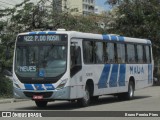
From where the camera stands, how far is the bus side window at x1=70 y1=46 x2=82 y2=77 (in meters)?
21.0

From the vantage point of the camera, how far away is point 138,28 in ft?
150

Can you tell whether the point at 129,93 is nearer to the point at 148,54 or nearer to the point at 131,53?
the point at 131,53

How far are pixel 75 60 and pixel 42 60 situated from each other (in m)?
1.34

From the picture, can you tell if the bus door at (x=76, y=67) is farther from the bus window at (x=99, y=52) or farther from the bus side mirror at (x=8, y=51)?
the bus side mirror at (x=8, y=51)

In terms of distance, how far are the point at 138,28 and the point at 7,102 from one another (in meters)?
21.6

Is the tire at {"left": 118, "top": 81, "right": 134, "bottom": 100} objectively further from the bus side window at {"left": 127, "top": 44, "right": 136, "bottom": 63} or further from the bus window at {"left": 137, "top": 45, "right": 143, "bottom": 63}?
the bus window at {"left": 137, "top": 45, "right": 143, "bottom": 63}

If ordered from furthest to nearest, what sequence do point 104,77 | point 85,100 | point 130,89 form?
point 130,89
point 104,77
point 85,100

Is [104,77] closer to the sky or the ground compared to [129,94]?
closer to the sky

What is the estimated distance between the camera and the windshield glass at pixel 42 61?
20.7 meters

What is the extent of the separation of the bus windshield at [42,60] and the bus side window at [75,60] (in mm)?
374

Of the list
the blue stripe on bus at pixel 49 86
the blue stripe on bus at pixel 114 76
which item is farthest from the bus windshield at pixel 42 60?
the blue stripe on bus at pixel 114 76

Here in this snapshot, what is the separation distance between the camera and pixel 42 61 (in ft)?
68.7

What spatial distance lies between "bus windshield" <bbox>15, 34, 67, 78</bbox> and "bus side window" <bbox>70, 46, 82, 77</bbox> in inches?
14.7

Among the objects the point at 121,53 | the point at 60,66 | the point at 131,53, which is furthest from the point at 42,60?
A: the point at 131,53
